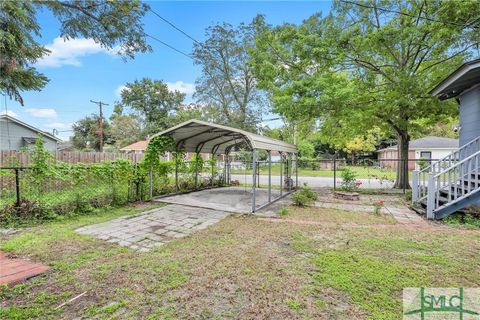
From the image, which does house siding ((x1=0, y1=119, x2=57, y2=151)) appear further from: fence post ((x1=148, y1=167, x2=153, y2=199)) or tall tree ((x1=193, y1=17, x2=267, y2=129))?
tall tree ((x1=193, y1=17, x2=267, y2=129))

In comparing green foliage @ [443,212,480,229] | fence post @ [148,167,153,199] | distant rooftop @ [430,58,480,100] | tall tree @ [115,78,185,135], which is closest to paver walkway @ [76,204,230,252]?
fence post @ [148,167,153,199]

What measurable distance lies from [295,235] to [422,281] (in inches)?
81.0

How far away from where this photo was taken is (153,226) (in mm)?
5137

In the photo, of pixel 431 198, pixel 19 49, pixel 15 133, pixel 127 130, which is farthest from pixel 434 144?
pixel 127 130

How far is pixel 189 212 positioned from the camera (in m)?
6.50

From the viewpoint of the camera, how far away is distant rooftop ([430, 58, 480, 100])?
5.32 m

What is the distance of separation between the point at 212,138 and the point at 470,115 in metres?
8.06

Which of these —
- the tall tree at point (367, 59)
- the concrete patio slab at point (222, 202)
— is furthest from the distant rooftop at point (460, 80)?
the concrete patio slab at point (222, 202)

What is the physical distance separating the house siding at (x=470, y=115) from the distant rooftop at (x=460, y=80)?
0.21 metres

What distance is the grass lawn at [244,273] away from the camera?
2.30m

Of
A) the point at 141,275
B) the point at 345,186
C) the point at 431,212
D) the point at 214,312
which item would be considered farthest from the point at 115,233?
the point at 345,186

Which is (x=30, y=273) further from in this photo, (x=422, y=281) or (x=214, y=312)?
(x=422, y=281)

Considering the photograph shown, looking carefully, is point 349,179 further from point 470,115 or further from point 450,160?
point 470,115

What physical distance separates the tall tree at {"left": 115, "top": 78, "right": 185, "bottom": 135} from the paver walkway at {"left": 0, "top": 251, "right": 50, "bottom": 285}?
30.6 meters
